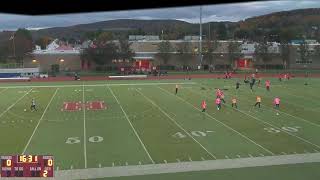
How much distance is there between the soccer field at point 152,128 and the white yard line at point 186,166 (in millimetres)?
540

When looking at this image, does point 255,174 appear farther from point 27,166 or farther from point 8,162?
point 8,162

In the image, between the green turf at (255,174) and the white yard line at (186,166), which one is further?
the white yard line at (186,166)

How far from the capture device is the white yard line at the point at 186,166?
54.1ft

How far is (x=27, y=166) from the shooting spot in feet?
44.9

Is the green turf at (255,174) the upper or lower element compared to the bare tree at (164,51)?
lower

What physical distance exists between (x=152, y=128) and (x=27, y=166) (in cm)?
1236

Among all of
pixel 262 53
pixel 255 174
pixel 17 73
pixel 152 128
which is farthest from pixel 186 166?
pixel 262 53

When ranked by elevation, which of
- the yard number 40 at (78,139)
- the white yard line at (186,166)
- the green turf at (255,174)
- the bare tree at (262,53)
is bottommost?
the green turf at (255,174)

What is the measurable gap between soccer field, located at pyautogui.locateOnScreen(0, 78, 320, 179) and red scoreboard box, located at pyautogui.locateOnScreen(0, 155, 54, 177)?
3.61m

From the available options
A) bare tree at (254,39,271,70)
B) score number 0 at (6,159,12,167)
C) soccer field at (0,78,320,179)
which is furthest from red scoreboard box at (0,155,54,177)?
bare tree at (254,39,271,70)

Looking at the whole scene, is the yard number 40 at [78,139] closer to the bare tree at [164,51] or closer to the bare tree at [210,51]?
the bare tree at [210,51]

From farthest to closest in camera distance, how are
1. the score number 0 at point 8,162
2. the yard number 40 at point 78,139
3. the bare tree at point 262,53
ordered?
the bare tree at point 262,53
the yard number 40 at point 78,139
the score number 0 at point 8,162

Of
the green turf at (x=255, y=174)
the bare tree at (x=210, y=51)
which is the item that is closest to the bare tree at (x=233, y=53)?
the bare tree at (x=210, y=51)

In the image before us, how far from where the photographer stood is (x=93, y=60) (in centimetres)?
8669
